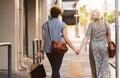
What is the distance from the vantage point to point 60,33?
8422mm

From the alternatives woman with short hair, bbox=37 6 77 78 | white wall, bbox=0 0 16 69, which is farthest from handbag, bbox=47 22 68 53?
white wall, bbox=0 0 16 69

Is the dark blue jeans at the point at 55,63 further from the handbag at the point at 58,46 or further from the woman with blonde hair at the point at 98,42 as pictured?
the woman with blonde hair at the point at 98,42

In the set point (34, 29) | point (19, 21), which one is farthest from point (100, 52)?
point (34, 29)

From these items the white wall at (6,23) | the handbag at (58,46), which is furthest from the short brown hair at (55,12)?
the white wall at (6,23)

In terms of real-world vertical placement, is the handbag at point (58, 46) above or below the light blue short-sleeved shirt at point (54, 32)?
below

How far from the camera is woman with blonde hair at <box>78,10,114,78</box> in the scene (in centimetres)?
879

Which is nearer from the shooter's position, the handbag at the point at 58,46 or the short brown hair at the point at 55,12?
the handbag at the point at 58,46

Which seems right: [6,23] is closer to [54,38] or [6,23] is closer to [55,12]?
[55,12]

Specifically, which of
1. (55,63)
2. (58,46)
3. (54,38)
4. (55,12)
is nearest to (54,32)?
(54,38)

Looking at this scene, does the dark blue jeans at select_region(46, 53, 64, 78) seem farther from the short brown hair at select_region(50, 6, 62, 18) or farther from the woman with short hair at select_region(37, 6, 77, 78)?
the short brown hair at select_region(50, 6, 62, 18)

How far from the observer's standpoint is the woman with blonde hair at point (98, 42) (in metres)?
8.79

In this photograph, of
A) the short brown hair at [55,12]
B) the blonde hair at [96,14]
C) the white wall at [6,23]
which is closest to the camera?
the short brown hair at [55,12]

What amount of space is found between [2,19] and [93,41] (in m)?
5.10

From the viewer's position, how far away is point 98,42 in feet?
28.9
